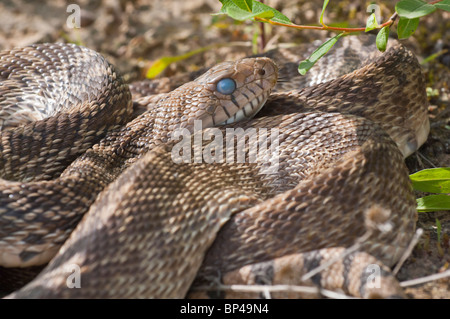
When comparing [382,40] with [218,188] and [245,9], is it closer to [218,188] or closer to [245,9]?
[245,9]

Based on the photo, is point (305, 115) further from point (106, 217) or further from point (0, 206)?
point (0, 206)

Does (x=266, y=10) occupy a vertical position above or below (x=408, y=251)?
above

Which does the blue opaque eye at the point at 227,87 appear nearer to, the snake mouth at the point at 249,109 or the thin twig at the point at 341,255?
the snake mouth at the point at 249,109

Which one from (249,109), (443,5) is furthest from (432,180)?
(249,109)

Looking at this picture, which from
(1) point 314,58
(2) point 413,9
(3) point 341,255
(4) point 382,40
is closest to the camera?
(3) point 341,255

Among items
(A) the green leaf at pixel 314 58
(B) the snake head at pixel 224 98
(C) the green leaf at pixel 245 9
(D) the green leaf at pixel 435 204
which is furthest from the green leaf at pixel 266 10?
(D) the green leaf at pixel 435 204

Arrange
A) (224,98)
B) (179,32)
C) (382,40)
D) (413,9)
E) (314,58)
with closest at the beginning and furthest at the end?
(413,9), (382,40), (314,58), (224,98), (179,32)

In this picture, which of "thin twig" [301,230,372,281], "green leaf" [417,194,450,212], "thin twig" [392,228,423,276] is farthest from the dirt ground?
"thin twig" [301,230,372,281]
